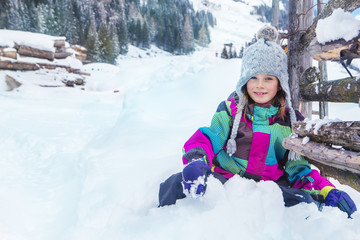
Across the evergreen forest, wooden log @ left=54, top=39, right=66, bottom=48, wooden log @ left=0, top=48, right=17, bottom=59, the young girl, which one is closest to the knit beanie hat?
the young girl

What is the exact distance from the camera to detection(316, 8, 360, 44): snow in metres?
0.97

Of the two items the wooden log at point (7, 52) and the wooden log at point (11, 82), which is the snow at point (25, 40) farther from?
the wooden log at point (11, 82)

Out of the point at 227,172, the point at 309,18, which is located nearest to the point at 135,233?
the point at 227,172

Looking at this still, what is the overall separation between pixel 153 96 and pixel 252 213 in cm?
537

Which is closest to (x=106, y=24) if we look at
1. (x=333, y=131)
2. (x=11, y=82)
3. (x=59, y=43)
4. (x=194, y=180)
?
(x=59, y=43)

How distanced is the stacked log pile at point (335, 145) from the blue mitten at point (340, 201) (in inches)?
7.4

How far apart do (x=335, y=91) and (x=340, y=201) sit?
0.76 m

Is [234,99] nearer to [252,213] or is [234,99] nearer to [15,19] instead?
[252,213]

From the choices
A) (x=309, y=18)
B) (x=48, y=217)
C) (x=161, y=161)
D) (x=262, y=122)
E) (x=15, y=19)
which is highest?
(x=15, y=19)

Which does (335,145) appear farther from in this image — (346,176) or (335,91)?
(335,91)

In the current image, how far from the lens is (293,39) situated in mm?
2264

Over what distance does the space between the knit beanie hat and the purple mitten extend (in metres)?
0.57

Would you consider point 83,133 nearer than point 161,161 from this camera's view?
No

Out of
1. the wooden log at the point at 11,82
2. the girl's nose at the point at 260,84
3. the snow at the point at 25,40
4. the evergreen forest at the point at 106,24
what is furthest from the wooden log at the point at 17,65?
the evergreen forest at the point at 106,24
